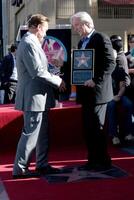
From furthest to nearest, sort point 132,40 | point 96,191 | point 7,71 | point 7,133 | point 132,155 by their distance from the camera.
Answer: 1. point 7,71
2. point 132,40
3. point 7,133
4. point 132,155
5. point 96,191

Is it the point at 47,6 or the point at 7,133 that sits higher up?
the point at 47,6

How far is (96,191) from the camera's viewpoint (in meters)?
5.43

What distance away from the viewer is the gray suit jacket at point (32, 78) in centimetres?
579

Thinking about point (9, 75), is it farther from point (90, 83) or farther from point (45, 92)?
point (90, 83)

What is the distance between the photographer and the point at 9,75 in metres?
11.0

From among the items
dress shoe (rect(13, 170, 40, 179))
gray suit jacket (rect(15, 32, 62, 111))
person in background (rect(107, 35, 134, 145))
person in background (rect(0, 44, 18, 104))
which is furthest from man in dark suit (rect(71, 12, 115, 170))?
person in background (rect(0, 44, 18, 104))

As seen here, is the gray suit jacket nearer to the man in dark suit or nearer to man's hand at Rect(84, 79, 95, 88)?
man's hand at Rect(84, 79, 95, 88)

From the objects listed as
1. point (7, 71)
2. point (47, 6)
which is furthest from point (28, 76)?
point (47, 6)

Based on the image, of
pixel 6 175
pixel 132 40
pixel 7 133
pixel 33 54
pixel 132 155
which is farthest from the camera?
pixel 132 40

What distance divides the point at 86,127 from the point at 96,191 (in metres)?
1.09

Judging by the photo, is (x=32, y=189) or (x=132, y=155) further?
(x=132, y=155)

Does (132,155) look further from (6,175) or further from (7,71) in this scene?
(7,71)

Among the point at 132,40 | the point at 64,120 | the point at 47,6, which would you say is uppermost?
the point at 47,6

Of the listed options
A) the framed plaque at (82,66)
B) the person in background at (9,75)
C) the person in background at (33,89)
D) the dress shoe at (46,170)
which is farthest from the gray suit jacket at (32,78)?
the person in background at (9,75)
